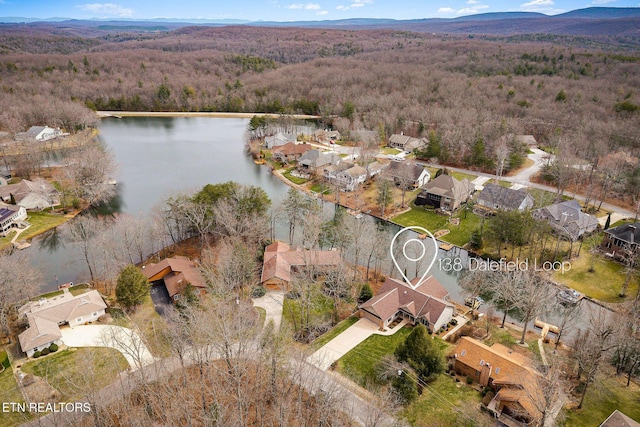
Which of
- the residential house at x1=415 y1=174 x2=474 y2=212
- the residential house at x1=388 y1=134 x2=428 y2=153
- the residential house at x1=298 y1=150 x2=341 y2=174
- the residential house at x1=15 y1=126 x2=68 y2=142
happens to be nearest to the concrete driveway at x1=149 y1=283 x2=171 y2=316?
the residential house at x1=415 y1=174 x2=474 y2=212

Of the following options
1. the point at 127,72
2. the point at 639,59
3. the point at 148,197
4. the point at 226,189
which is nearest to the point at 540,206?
the point at 226,189

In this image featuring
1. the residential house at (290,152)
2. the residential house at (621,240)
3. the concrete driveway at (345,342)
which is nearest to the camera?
the concrete driveway at (345,342)

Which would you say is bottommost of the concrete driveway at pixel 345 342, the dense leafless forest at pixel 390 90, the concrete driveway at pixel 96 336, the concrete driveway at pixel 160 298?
the concrete driveway at pixel 160 298

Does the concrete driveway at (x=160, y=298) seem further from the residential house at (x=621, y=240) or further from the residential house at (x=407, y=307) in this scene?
the residential house at (x=621, y=240)

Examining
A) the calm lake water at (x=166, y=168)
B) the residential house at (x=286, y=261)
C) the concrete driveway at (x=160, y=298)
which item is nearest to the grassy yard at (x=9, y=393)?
the concrete driveway at (x=160, y=298)

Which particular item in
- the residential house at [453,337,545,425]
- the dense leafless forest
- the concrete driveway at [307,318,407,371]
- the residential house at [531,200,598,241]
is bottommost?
the concrete driveway at [307,318,407,371]

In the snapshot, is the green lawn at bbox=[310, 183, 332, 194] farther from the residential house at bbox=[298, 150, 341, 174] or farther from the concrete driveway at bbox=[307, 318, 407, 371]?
the concrete driveway at bbox=[307, 318, 407, 371]
